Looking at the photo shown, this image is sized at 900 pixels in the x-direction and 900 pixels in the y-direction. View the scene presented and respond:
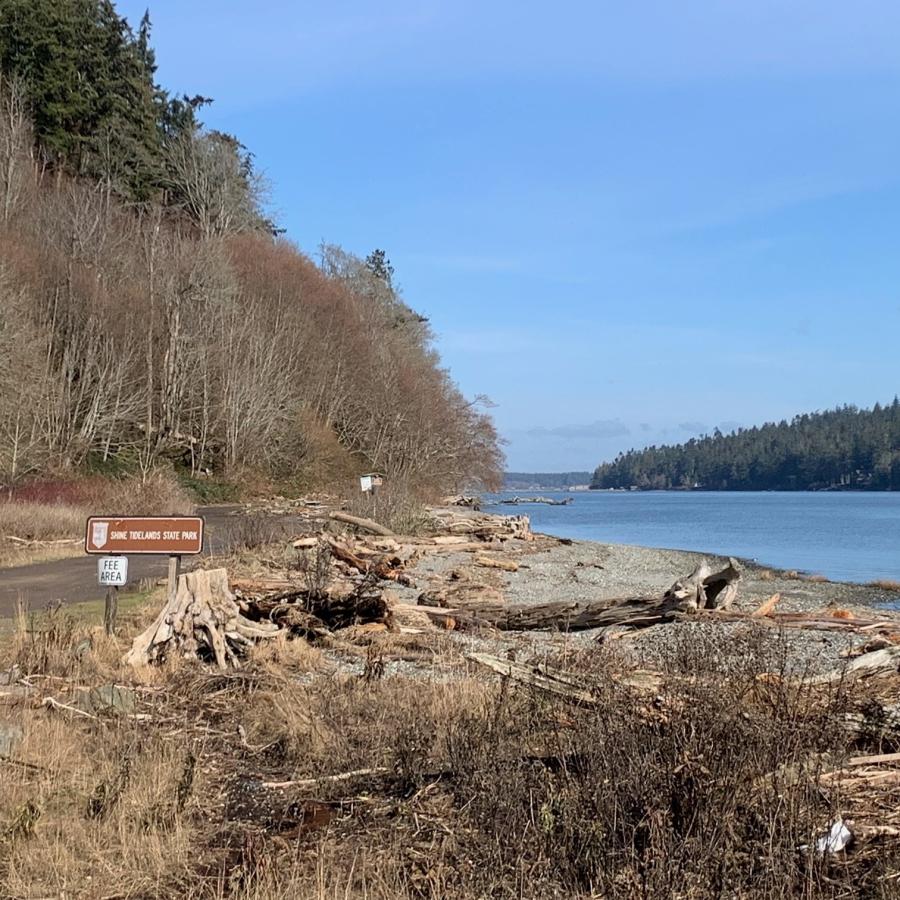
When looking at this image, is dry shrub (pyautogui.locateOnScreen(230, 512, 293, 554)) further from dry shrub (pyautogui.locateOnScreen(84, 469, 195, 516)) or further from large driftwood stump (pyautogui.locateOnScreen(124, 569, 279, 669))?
large driftwood stump (pyautogui.locateOnScreen(124, 569, 279, 669))

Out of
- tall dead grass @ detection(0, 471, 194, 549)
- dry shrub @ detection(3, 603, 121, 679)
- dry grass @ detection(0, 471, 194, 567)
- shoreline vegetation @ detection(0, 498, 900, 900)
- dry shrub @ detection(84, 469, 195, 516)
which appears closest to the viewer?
shoreline vegetation @ detection(0, 498, 900, 900)

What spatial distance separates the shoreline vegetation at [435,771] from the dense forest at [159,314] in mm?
24143

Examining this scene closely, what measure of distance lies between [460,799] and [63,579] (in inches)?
531

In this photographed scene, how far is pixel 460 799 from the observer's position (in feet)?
16.6

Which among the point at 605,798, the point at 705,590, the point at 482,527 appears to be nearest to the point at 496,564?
the point at 482,527

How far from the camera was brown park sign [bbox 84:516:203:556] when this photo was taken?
9734mm

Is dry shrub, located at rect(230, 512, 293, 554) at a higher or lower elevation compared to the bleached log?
higher

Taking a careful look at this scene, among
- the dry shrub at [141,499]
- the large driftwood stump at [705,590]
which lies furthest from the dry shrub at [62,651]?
the dry shrub at [141,499]

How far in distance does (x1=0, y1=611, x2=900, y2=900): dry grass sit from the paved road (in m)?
8.06

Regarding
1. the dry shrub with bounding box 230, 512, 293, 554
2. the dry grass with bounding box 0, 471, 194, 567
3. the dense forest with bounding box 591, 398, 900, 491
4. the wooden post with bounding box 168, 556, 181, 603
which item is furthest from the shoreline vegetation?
the dense forest with bounding box 591, 398, 900, 491

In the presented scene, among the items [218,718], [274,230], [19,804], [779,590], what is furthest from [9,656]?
[274,230]

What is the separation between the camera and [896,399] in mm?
195000

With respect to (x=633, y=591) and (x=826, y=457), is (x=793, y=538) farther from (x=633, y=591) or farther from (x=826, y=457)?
(x=826, y=457)

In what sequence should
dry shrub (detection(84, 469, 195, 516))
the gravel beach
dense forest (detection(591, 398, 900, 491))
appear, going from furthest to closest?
1. dense forest (detection(591, 398, 900, 491))
2. dry shrub (detection(84, 469, 195, 516))
3. the gravel beach
